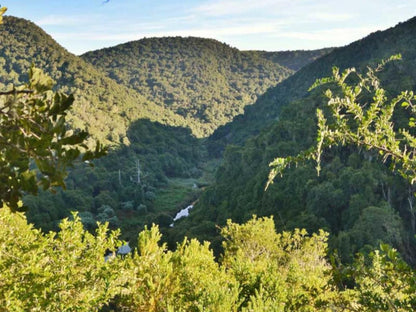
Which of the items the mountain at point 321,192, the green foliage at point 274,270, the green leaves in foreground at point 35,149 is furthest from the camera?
the mountain at point 321,192

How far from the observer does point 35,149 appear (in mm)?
2305

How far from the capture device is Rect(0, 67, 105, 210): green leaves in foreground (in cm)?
227

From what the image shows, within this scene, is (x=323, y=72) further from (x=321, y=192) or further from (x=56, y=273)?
(x=56, y=273)

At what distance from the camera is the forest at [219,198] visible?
12.5 ft

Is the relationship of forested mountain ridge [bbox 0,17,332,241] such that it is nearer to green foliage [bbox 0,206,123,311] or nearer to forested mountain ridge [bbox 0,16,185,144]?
forested mountain ridge [bbox 0,16,185,144]

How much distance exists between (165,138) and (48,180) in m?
121

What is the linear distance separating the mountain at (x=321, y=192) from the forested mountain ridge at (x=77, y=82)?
158 feet

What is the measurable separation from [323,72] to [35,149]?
103 meters

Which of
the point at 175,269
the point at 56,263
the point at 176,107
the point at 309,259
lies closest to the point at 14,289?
the point at 56,263

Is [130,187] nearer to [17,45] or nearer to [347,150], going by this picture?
[347,150]

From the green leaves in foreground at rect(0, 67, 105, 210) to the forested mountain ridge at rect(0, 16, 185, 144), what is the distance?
92.6 meters

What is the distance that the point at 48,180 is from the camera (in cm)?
225

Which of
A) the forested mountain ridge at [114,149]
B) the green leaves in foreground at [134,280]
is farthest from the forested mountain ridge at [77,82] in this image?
the green leaves in foreground at [134,280]

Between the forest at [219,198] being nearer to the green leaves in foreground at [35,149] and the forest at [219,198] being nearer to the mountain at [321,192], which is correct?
the green leaves in foreground at [35,149]
